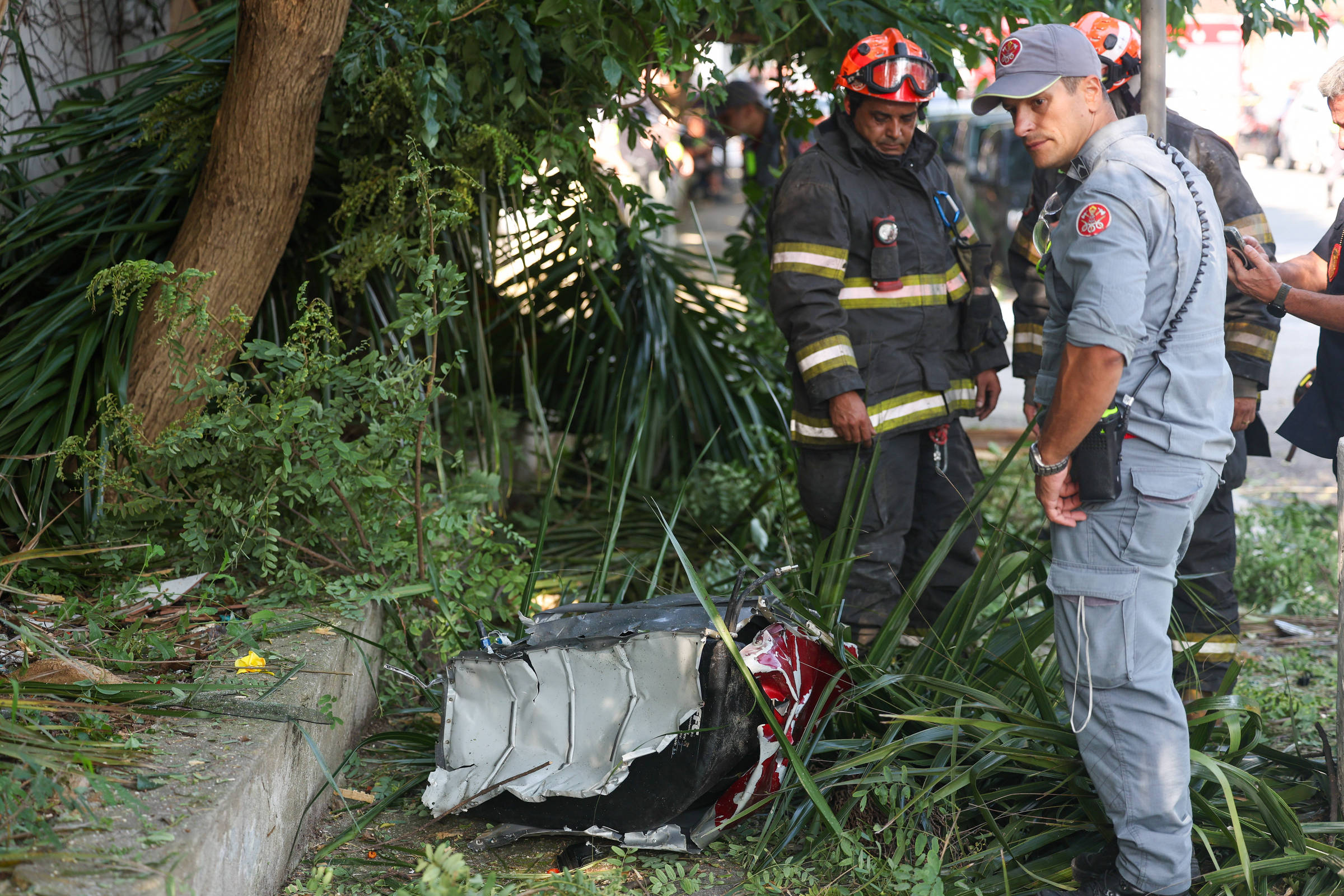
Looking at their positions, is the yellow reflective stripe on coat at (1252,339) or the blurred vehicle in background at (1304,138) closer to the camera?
the yellow reflective stripe on coat at (1252,339)

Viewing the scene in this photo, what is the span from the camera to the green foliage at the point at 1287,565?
4375 millimetres

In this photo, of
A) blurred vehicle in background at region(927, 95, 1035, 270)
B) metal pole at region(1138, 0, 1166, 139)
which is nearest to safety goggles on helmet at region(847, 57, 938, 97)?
metal pole at region(1138, 0, 1166, 139)

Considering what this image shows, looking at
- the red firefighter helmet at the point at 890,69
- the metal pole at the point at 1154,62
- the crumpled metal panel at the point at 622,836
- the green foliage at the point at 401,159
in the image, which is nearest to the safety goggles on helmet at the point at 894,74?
the red firefighter helmet at the point at 890,69

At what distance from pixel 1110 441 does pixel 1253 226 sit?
4.90 feet

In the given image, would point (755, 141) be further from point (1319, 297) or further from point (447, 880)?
point (447, 880)

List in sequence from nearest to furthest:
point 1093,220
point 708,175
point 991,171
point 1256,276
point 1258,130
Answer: point 1093,220 < point 1256,276 < point 991,171 < point 708,175 < point 1258,130

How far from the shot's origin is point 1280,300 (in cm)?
281

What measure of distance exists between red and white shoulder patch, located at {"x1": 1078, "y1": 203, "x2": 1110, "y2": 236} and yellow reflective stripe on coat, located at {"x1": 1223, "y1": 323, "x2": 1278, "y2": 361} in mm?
1375

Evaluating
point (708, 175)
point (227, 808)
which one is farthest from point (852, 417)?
point (708, 175)

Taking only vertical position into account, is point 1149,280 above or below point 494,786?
above

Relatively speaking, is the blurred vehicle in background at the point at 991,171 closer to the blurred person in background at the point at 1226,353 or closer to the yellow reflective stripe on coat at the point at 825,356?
the blurred person in background at the point at 1226,353

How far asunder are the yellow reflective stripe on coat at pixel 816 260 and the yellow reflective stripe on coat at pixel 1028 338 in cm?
72

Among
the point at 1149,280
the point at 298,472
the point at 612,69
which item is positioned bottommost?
the point at 298,472

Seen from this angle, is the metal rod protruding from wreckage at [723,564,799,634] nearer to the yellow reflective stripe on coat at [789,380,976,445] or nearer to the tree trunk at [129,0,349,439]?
the yellow reflective stripe on coat at [789,380,976,445]
